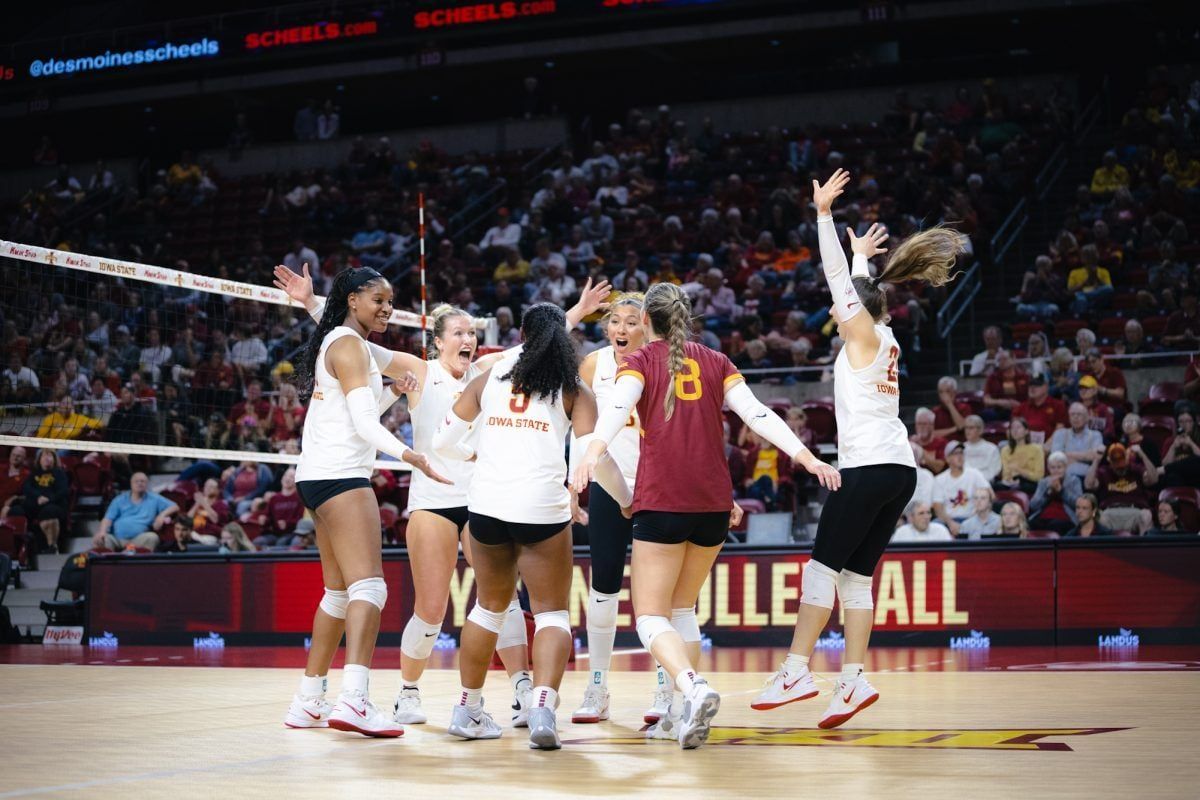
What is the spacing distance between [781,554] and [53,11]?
23524 mm

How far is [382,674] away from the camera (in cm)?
989

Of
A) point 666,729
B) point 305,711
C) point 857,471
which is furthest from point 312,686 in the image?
point 857,471

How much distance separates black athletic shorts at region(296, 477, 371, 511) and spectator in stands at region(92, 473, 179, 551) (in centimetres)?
943

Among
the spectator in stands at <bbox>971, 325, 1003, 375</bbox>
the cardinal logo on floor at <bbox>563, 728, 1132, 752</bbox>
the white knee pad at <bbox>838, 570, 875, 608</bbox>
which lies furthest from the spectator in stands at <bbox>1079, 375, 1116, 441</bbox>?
the cardinal logo on floor at <bbox>563, 728, 1132, 752</bbox>

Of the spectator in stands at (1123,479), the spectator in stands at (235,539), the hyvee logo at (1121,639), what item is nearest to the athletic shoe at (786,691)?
the hyvee logo at (1121,639)

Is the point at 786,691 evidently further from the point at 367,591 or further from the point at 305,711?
the point at 305,711

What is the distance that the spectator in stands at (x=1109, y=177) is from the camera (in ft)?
59.9

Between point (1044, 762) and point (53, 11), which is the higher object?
point (53, 11)

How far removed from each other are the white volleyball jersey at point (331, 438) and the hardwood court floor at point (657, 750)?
47.2 inches

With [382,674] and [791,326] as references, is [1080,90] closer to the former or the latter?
[791,326]

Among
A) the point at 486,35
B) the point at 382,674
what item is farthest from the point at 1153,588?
the point at 486,35

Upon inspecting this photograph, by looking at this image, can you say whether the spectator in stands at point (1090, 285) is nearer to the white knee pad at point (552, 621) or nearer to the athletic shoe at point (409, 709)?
the athletic shoe at point (409, 709)

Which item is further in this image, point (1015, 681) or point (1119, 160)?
point (1119, 160)

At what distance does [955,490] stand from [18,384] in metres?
11.2
